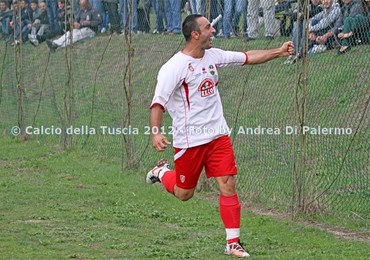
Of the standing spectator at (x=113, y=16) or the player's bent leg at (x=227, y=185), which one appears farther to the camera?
the standing spectator at (x=113, y=16)

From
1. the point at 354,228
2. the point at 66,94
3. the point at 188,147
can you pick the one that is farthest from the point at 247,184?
the point at 66,94

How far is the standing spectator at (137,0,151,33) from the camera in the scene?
46.6 ft

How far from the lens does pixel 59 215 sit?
10836 mm

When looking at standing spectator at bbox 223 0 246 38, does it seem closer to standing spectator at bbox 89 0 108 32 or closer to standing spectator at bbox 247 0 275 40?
standing spectator at bbox 247 0 275 40

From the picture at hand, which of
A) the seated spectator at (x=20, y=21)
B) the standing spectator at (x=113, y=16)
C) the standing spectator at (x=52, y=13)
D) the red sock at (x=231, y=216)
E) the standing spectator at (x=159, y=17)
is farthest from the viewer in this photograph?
the seated spectator at (x=20, y=21)

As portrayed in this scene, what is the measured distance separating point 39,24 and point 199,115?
10389 millimetres

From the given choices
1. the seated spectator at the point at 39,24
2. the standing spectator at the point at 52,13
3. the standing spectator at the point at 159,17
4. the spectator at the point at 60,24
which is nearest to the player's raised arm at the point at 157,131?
the standing spectator at the point at 159,17

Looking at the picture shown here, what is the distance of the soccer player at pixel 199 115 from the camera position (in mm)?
8820

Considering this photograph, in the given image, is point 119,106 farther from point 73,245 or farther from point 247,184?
point 73,245

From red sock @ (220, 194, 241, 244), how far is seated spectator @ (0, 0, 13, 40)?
11613 millimetres

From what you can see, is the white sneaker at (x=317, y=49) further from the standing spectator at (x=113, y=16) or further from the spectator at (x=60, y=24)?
the spectator at (x=60, y=24)

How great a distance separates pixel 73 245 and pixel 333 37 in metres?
3.36

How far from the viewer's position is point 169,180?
9.70 meters

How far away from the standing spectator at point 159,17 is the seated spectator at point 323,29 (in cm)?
395
